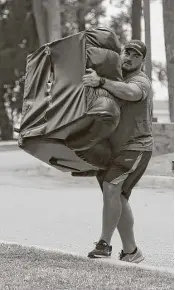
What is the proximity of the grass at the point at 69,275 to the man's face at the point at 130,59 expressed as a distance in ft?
5.10

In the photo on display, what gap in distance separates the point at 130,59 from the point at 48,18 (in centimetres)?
1833

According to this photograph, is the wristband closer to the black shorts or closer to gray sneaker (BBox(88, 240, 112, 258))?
the black shorts

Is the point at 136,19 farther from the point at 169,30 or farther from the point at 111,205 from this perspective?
the point at 111,205

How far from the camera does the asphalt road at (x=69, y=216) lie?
770 centimetres

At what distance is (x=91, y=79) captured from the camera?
5750 mm

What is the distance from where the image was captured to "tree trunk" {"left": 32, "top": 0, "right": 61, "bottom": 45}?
2384cm

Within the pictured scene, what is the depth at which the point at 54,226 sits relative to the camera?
29.1 feet

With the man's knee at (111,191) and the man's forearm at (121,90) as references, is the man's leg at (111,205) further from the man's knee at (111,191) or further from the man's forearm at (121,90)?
the man's forearm at (121,90)

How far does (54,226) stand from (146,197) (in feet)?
10.8

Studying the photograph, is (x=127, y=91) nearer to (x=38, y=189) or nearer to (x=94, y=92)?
(x=94, y=92)

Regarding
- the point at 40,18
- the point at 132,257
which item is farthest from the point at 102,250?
the point at 40,18

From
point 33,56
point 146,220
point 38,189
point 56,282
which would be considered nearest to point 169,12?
point 38,189

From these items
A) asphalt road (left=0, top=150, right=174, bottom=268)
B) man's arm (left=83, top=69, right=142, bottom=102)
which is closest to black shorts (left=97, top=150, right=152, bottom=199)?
man's arm (left=83, top=69, right=142, bottom=102)

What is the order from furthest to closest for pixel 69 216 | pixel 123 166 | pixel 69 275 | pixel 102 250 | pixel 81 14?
pixel 81 14 → pixel 69 216 → pixel 102 250 → pixel 123 166 → pixel 69 275
